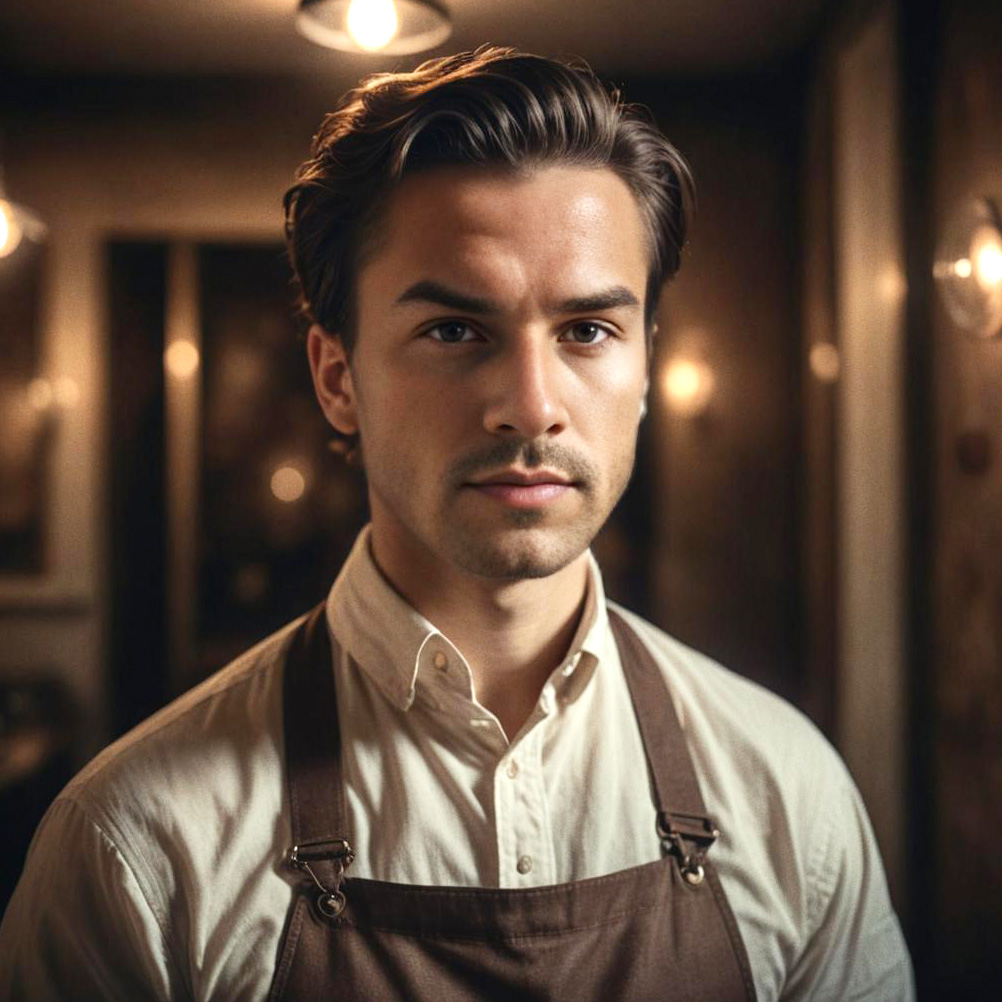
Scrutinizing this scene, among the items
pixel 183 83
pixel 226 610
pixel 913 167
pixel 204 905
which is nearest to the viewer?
pixel 204 905

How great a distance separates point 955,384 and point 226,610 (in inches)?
100

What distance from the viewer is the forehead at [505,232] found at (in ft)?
3.18

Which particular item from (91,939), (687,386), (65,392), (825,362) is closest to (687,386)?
(687,386)

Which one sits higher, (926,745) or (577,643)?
(577,643)

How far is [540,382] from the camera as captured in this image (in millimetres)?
950

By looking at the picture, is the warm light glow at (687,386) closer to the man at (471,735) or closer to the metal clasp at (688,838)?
the man at (471,735)

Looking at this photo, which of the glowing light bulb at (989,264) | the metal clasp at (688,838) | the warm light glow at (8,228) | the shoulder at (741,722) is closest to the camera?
the metal clasp at (688,838)

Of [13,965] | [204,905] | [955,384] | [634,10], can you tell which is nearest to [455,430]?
[204,905]

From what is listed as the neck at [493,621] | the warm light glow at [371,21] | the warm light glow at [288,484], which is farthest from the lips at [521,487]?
the warm light glow at [288,484]

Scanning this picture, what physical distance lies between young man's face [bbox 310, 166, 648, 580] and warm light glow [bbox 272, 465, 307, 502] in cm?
270

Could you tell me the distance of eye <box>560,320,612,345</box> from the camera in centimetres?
101

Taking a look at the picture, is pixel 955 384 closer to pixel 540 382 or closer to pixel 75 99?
pixel 540 382

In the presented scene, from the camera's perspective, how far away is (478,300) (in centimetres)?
96

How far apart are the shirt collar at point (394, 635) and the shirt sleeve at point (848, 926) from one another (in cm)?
34
